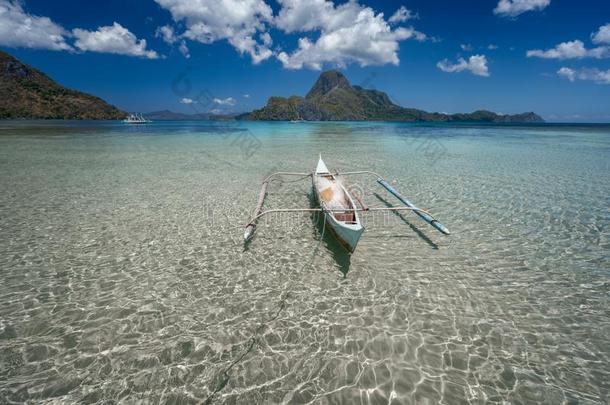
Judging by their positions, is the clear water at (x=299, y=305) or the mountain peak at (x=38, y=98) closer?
the clear water at (x=299, y=305)

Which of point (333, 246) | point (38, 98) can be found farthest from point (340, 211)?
point (38, 98)

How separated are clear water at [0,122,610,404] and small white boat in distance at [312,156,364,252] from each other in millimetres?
807

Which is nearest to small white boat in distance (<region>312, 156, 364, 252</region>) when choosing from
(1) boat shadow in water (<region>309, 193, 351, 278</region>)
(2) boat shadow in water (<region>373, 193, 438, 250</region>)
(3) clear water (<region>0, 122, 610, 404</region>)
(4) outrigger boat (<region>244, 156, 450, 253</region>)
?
(4) outrigger boat (<region>244, 156, 450, 253</region>)

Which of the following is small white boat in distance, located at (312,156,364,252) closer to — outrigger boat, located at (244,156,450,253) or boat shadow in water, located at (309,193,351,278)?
outrigger boat, located at (244,156,450,253)

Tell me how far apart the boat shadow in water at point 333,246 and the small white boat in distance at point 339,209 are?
27cm

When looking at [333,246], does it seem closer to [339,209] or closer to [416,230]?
[339,209]

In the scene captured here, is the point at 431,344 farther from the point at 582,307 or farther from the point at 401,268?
the point at 582,307

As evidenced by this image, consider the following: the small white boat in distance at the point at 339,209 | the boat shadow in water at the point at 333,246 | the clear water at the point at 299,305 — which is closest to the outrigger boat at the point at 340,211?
the small white boat in distance at the point at 339,209

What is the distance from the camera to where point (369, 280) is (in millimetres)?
7594

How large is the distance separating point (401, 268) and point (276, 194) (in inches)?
358

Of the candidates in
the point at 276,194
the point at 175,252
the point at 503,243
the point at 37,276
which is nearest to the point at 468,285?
the point at 503,243

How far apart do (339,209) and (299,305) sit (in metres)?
3.70

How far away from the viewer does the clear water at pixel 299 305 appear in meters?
4.72

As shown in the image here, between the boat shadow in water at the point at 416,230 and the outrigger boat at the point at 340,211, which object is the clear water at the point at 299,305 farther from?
the outrigger boat at the point at 340,211
